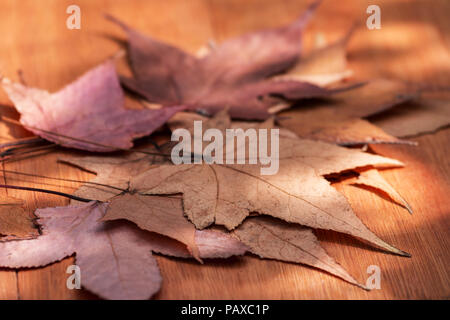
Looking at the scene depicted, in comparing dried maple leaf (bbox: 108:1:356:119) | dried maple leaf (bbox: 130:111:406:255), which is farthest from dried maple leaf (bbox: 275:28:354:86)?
dried maple leaf (bbox: 130:111:406:255)

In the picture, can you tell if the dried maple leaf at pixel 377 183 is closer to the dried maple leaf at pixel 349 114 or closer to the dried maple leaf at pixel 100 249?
the dried maple leaf at pixel 349 114

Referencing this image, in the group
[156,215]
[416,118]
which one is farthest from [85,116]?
[416,118]

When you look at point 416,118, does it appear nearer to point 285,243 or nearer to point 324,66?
point 324,66

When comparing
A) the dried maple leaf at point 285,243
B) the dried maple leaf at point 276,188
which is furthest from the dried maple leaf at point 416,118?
the dried maple leaf at point 285,243

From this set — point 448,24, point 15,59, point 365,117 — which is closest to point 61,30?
point 15,59

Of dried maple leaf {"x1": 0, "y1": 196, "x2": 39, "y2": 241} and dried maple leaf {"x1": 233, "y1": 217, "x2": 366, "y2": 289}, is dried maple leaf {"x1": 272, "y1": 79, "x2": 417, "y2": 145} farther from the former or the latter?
dried maple leaf {"x1": 0, "y1": 196, "x2": 39, "y2": 241}

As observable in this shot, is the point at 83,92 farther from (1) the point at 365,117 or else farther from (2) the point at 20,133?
(1) the point at 365,117
